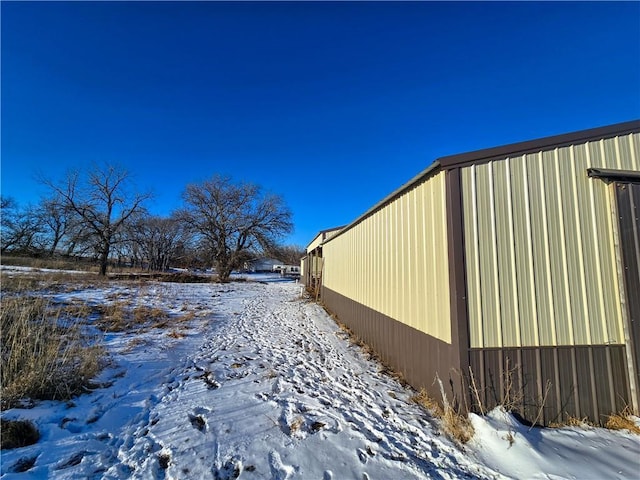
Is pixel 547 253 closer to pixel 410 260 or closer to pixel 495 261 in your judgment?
pixel 495 261

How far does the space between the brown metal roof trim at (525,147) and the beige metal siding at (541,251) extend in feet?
0.20

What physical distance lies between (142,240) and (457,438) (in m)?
38.7

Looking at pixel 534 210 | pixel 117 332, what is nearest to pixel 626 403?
pixel 534 210

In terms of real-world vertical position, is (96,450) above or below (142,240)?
below

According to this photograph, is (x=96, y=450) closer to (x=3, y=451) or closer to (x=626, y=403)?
(x=3, y=451)

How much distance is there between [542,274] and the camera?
2969mm

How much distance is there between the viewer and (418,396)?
3.50 meters

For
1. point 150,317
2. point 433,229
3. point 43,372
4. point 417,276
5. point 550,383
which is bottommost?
point 150,317

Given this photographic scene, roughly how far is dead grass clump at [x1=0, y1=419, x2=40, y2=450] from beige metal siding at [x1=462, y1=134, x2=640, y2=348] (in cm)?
426

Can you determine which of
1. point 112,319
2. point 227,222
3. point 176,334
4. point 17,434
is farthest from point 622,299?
point 227,222

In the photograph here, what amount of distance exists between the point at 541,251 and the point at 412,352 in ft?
6.67

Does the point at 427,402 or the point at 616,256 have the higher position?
the point at 616,256

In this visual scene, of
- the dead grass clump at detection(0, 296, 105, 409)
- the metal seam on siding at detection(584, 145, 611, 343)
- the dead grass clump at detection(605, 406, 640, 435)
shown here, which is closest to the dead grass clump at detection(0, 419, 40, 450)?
the dead grass clump at detection(0, 296, 105, 409)

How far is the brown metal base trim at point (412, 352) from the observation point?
3002mm
